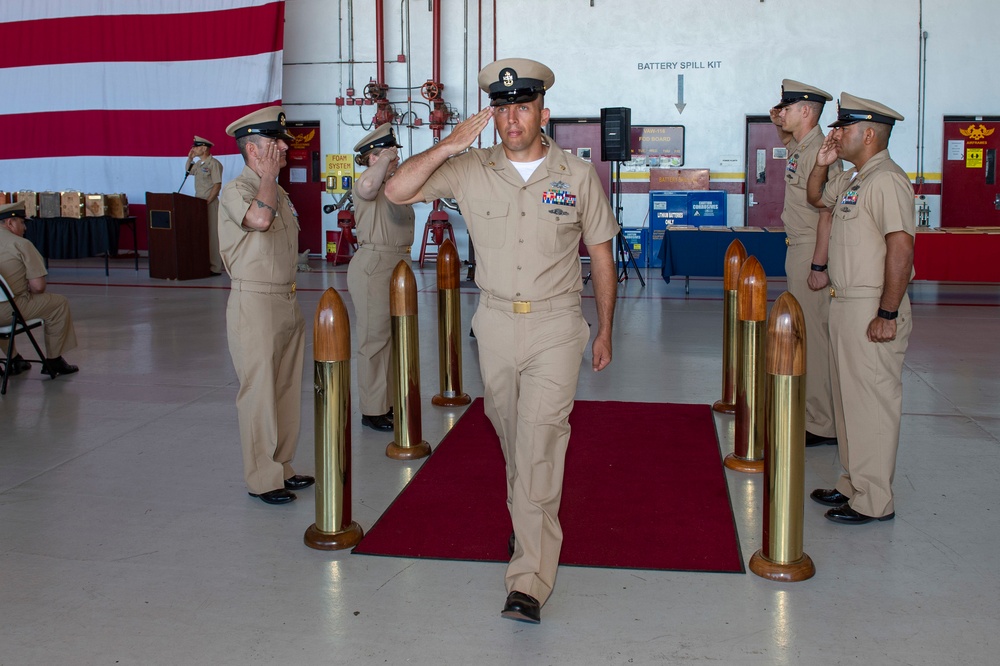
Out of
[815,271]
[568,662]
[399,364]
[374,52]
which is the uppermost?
[374,52]

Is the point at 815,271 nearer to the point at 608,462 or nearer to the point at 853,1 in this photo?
the point at 608,462

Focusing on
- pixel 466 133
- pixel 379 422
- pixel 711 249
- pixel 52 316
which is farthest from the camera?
pixel 711 249

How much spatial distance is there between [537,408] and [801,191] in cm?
286

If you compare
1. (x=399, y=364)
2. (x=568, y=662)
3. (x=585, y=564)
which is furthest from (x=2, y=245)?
(x=568, y=662)

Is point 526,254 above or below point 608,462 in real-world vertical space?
above

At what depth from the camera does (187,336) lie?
8766 mm

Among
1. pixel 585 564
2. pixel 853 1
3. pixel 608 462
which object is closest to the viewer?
pixel 585 564

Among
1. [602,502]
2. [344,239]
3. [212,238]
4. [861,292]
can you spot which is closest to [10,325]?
[602,502]

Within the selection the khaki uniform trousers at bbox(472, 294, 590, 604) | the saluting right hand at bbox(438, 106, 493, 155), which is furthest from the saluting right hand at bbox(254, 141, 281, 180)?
the khaki uniform trousers at bbox(472, 294, 590, 604)

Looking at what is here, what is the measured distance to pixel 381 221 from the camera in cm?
529

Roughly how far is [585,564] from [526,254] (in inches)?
48.5

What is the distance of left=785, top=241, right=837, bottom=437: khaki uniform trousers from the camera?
5148mm

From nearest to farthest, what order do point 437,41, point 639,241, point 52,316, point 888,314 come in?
point 888,314, point 52,316, point 437,41, point 639,241

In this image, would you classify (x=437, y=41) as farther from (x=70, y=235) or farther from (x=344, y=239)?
(x=70, y=235)
